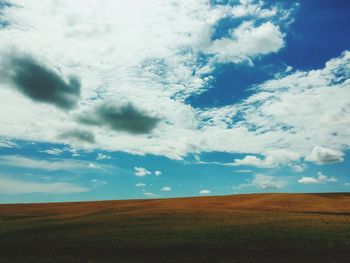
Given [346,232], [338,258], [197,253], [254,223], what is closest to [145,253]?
[197,253]

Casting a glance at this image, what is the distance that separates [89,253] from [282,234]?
59.5 ft

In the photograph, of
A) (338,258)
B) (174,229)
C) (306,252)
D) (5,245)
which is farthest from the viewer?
(174,229)

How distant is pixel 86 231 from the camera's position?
37.3 metres

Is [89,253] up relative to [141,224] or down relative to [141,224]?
down

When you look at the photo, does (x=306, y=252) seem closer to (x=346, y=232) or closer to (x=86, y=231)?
(x=346, y=232)

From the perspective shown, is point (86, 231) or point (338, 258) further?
point (86, 231)

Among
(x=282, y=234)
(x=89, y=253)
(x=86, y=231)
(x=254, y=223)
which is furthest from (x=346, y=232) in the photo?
(x=86, y=231)

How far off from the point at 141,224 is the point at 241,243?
1679 cm

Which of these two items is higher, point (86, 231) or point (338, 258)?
point (86, 231)

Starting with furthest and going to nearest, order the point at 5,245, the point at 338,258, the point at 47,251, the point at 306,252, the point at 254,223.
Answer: the point at 254,223, the point at 5,245, the point at 47,251, the point at 306,252, the point at 338,258

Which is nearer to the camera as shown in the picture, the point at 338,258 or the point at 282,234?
the point at 338,258

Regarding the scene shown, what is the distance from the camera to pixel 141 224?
4141 centimetres

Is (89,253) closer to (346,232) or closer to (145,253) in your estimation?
(145,253)

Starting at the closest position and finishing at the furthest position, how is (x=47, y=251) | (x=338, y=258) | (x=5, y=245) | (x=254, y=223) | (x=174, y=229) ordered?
(x=338, y=258) < (x=47, y=251) < (x=5, y=245) < (x=174, y=229) < (x=254, y=223)
